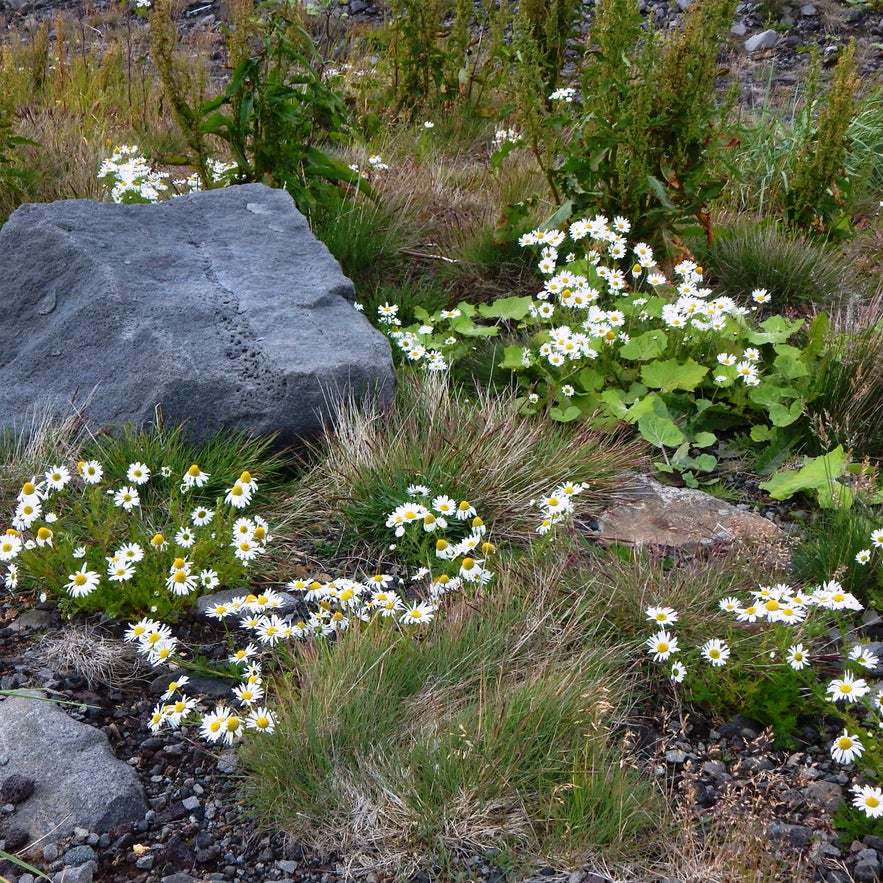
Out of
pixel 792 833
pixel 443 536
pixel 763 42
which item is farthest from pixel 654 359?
pixel 763 42

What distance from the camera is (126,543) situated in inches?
117

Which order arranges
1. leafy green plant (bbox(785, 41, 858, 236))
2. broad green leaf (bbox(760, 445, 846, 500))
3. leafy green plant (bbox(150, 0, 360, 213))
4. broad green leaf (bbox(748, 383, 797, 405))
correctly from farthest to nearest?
leafy green plant (bbox(785, 41, 858, 236)), leafy green plant (bbox(150, 0, 360, 213)), broad green leaf (bbox(748, 383, 797, 405)), broad green leaf (bbox(760, 445, 846, 500))

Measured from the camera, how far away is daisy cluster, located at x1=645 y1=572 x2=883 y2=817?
237 cm

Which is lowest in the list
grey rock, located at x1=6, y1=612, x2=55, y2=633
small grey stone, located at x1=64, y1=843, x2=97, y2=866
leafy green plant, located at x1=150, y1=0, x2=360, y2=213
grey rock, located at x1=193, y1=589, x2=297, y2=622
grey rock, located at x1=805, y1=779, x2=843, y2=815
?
grey rock, located at x1=6, y1=612, x2=55, y2=633

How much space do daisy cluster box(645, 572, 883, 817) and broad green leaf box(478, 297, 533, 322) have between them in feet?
6.35

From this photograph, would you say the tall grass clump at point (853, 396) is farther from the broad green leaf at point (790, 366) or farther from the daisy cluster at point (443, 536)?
the daisy cluster at point (443, 536)

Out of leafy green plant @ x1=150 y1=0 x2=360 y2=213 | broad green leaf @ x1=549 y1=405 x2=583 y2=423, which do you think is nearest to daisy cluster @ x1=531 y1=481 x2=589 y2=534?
broad green leaf @ x1=549 y1=405 x2=583 y2=423

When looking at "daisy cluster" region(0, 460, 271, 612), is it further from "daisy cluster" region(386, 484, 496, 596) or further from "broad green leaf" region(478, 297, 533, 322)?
"broad green leaf" region(478, 297, 533, 322)

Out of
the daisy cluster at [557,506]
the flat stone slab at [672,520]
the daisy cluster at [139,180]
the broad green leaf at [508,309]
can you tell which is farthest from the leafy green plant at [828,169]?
the daisy cluster at [139,180]

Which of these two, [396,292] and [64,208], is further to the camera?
[396,292]

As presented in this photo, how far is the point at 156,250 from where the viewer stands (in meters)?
4.00

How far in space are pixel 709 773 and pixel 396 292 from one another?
284 centimetres

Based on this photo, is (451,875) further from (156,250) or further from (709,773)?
(156,250)

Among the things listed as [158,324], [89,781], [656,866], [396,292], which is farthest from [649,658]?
[396,292]
